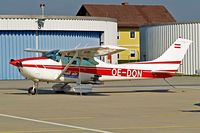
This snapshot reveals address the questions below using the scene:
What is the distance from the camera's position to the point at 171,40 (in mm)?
55156

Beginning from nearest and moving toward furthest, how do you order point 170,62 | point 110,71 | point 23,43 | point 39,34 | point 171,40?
point 110,71 → point 170,62 → point 23,43 → point 39,34 → point 171,40

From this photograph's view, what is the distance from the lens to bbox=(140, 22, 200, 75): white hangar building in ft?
173

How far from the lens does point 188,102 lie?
75.2 ft

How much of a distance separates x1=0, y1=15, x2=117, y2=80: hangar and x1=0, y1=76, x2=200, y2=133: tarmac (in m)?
20.6

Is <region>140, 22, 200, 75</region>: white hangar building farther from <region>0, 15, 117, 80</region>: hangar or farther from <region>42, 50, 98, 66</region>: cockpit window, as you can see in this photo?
<region>42, 50, 98, 66</region>: cockpit window

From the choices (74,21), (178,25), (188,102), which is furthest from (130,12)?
(188,102)

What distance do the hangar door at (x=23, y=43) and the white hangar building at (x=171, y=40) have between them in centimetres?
995

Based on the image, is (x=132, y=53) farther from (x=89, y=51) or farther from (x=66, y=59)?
(x=89, y=51)

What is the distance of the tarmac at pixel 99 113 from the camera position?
14.9m

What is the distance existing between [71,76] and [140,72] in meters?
3.31

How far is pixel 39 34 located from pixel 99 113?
29753 mm

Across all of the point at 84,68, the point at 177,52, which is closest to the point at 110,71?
the point at 84,68

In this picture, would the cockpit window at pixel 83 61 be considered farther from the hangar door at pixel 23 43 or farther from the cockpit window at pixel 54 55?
the hangar door at pixel 23 43

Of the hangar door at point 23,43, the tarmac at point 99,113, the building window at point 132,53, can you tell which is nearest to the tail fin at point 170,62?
the tarmac at point 99,113
